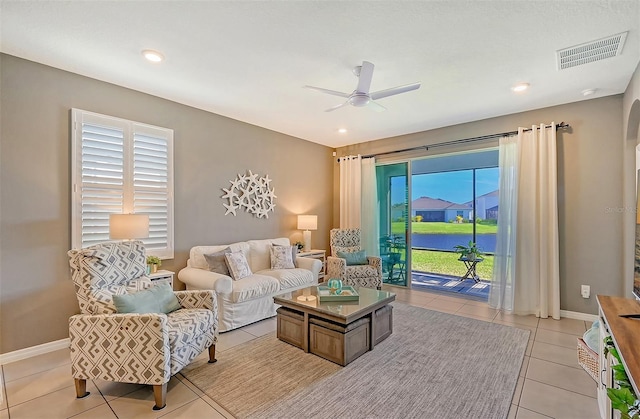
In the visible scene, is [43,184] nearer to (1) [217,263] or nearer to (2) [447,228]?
(1) [217,263]

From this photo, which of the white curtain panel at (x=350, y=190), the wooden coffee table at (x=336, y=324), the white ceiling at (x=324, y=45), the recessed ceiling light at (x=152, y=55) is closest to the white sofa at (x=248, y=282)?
the wooden coffee table at (x=336, y=324)

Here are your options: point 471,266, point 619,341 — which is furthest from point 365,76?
point 471,266

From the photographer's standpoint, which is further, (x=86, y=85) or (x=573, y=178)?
(x=573, y=178)

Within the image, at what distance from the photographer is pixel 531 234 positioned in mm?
4016

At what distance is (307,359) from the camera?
8.93ft

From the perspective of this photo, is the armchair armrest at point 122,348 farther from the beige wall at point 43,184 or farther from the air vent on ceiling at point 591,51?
the air vent on ceiling at point 591,51

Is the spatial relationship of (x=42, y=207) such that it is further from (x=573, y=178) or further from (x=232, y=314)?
(x=573, y=178)

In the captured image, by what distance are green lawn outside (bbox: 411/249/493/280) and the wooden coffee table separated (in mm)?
4050

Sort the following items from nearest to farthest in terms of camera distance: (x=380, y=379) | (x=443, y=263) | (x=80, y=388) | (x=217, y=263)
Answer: (x=80, y=388), (x=380, y=379), (x=217, y=263), (x=443, y=263)

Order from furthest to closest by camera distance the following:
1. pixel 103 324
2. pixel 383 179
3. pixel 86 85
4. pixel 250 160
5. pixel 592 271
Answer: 1. pixel 383 179
2. pixel 250 160
3. pixel 592 271
4. pixel 86 85
5. pixel 103 324

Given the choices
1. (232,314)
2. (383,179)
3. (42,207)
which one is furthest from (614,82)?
(42,207)

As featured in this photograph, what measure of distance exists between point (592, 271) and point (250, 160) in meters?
4.92

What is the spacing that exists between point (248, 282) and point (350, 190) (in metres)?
3.13

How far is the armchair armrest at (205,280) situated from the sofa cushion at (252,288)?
3.6 inches
